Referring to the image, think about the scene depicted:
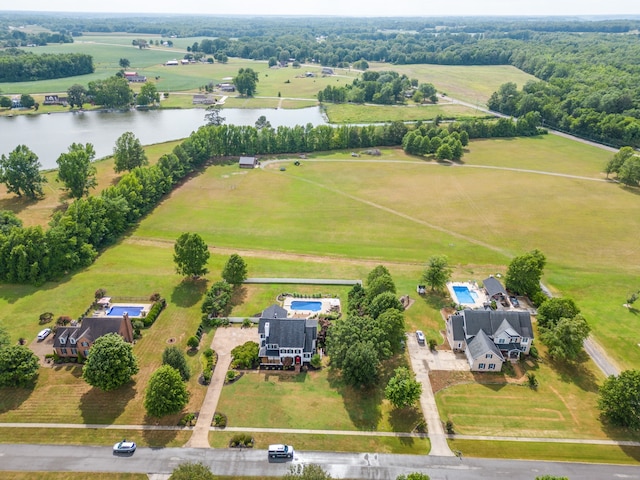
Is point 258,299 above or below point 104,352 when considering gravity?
below

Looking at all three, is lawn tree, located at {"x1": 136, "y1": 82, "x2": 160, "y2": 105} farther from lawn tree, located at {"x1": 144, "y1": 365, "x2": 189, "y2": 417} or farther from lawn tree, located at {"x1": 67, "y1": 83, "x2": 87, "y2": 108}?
lawn tree, located at {"x1": 144, "y1": 365, "x2": 189, "y2": 417}

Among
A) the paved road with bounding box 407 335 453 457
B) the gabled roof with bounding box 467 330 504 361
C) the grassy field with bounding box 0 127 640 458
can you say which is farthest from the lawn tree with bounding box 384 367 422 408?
the gabled roof with bounding box 467 330 504 361

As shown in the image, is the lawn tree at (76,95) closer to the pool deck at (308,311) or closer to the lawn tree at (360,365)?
the pool deck at (308,311)

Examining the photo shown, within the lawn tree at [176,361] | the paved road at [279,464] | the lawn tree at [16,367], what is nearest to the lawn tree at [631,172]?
the paved road at [279,464]

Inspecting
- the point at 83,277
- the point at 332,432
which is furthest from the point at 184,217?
the point at 332,432

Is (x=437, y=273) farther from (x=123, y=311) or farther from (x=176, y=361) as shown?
(x=123, y=311)

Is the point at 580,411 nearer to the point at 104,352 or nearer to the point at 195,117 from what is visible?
the point at 104,352
